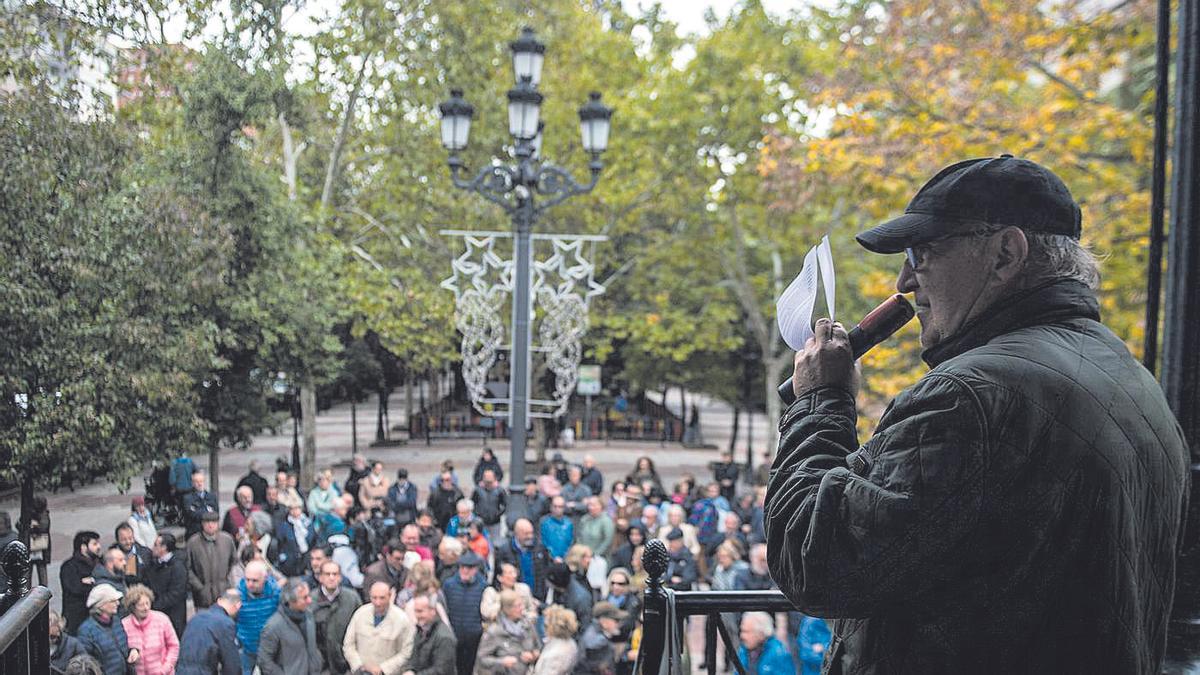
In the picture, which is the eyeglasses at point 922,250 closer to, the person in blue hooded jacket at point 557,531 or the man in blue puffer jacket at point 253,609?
the man in blue puffer jacket at point 253,609

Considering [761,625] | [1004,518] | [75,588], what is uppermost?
[1004,518]

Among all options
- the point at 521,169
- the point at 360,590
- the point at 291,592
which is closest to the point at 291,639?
the point at 291,592

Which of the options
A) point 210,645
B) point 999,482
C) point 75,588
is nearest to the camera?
point 999,482

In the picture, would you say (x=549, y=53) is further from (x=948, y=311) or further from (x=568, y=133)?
(x=948, y=311)

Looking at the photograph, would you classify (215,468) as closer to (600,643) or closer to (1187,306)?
(600,643)

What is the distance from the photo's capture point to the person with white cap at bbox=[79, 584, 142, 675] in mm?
5422

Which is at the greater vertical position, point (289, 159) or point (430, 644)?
point (289, 159)

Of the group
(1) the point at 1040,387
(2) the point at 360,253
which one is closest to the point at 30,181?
(1) the point at 1040,387

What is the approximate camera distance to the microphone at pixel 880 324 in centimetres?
190

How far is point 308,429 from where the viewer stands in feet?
31.6

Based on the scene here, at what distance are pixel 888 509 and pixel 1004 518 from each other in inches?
6.7

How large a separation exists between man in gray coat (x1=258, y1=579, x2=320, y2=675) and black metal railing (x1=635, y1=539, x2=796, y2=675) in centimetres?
487

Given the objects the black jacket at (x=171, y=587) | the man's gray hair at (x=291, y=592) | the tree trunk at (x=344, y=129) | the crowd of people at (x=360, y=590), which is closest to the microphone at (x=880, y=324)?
the crowd of people at (x=360, y=590)

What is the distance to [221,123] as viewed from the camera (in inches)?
252
